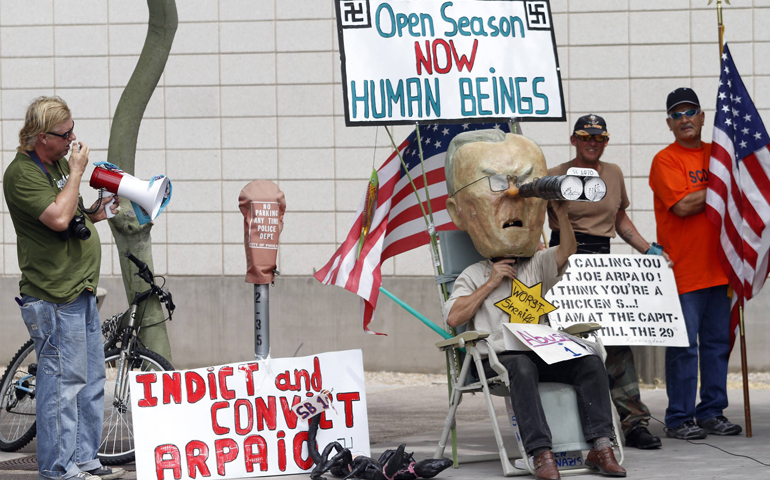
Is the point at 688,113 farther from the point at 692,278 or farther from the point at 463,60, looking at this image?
the point at 463,60

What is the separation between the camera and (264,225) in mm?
5398

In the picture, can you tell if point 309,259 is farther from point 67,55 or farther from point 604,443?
point 604,443

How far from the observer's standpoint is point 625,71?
9.30m

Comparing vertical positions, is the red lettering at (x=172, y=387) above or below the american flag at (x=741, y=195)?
below

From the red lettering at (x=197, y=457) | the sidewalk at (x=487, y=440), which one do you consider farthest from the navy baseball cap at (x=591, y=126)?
the red lettering at (x=197, y=457)

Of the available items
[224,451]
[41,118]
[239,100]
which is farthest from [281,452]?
[239,100]

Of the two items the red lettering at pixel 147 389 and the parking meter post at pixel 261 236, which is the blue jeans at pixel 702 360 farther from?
the red lettering at pixel 147 389

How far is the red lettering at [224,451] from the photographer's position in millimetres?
5156

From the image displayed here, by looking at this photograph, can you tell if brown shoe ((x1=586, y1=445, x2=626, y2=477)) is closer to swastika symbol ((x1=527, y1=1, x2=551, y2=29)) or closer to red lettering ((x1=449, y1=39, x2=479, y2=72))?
red lettering ((x1=449, y1=39, x2=479, y2=72))

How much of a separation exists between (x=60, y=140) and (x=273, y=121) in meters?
5.03

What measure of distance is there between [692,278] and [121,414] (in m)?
3.73

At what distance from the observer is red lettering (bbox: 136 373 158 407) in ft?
16.8

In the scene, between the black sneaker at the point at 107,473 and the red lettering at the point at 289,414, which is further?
the red lettering at the point at 289,414

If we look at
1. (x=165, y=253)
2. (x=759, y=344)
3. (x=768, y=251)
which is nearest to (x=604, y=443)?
(x=768, y=251)
